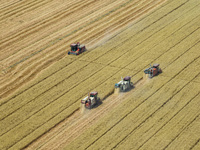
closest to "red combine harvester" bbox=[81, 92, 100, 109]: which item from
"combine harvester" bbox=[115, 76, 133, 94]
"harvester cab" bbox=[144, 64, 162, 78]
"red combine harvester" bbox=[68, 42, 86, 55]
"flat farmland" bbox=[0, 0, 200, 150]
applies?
"flat farmland" bbox=[0, 0, 200, 150]

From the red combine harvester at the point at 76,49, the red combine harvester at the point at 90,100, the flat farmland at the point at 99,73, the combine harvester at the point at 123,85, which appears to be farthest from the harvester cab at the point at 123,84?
the red combine harvester at the point at 76,49

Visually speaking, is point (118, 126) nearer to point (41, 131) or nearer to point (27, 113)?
point (41, 131)

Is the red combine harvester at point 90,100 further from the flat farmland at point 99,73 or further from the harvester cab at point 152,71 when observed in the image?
the harvester cab at point 152,71

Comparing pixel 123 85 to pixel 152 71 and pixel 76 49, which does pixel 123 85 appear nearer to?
pixel 152 71

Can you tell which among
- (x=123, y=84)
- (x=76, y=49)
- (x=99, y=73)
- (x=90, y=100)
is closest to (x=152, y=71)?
(x=123, y=84)

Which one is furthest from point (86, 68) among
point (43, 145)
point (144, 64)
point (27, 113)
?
point (43, 145)
